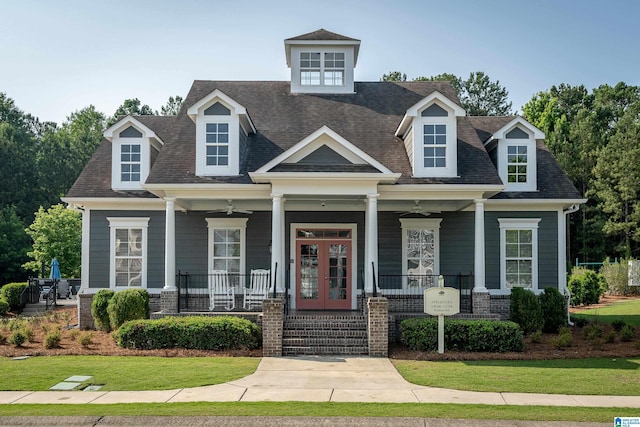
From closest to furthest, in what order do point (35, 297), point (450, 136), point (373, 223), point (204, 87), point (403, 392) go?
point (403, 392), point (373, 223), point (450, 136), point (204, 87), point (35, 297)

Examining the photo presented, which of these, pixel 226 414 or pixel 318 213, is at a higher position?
pixel 318 213

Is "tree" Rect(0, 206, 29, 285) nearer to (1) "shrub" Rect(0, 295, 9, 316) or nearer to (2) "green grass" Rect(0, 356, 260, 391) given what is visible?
(1) "shrub" Rect(0, 295, 9, 316)

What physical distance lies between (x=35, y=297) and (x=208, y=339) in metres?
14.8

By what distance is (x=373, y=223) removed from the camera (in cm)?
1622

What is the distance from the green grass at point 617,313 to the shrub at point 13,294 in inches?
875

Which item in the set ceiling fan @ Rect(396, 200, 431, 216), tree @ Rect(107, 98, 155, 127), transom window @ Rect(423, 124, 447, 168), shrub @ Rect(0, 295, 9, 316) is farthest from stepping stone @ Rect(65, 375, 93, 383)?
tree @ Rect(107, 98, 155, 127)

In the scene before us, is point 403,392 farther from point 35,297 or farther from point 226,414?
point 35,297

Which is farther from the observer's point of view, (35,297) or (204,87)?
(35,297)

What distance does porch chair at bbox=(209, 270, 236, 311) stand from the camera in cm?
1780

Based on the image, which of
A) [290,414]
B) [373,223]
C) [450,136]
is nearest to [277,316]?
[373,223]

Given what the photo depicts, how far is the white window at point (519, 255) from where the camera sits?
63.2 ft

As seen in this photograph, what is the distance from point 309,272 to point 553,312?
7.50m

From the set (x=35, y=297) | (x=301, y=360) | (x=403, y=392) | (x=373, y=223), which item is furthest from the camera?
(x=35, y=297)

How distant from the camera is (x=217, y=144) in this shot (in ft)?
58.4
